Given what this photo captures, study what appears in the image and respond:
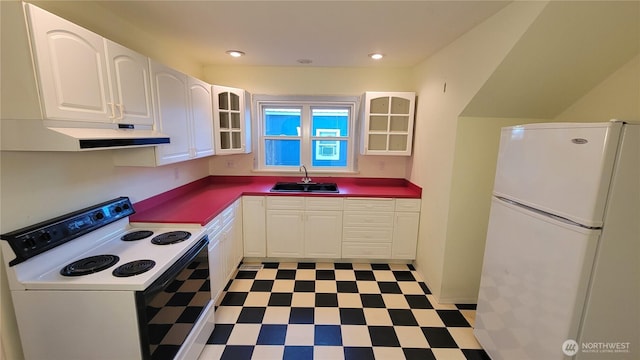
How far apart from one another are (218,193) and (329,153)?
1.49 meters

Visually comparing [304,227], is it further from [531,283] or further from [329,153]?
[531,283]

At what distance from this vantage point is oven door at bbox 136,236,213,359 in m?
1.27

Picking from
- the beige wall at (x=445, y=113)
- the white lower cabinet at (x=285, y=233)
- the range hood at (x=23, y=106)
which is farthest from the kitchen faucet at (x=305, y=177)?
the range hood at (x=23, y=106)

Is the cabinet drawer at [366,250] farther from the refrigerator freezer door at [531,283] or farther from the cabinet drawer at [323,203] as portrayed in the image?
the refrigerator freezer door at [531,283]

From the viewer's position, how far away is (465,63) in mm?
2080

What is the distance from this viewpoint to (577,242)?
1161 mm

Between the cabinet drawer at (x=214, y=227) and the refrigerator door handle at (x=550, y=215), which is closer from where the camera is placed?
the refrigerator door handle at (x=550, y=215)

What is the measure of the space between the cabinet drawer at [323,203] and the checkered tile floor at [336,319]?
2.30ft

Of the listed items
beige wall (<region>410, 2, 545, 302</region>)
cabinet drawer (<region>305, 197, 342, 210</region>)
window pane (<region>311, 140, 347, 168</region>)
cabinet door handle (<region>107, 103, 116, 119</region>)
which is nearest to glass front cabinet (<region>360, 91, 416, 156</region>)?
beige wall (<region>410, 2, 545, 302</region>)

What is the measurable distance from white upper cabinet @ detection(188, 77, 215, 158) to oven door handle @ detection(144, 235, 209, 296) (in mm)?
923

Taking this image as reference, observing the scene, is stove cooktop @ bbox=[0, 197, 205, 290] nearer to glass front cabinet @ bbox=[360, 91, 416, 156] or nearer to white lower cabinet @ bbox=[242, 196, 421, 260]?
white lower cabinet @ bbox=[242, 196, 421, 260]

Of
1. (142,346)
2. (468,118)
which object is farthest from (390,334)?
(468,118)

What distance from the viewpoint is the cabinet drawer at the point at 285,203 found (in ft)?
9.70

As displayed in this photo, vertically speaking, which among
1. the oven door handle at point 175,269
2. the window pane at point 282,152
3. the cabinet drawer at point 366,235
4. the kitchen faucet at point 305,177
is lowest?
the cabinet drawer at point 366,235
